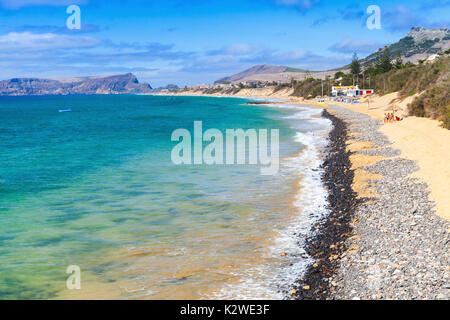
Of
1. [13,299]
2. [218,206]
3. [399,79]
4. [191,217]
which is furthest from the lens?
[399,79]

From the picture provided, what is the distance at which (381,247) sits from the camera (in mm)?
10188

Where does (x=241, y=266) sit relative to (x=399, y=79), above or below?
below

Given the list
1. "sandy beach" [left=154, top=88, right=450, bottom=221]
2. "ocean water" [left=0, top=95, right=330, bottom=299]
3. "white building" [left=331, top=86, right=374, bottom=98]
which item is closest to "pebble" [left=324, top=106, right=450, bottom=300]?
"sandy beach" [left=154, top=88, right=450, bottom=221]

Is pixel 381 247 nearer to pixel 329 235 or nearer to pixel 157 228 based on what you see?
pixel 329 235

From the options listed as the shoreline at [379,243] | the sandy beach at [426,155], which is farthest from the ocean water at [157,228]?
the sandy beach at [426,155]

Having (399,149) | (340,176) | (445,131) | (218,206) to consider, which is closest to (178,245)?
Answer: (218,206)

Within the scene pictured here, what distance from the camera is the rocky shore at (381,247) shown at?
8156 millimetres

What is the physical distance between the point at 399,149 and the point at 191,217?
51.1ft

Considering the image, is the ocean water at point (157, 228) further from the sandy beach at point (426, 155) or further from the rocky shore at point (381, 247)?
the sandy beach at point (426, 155)

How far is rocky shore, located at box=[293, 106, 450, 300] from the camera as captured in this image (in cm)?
816

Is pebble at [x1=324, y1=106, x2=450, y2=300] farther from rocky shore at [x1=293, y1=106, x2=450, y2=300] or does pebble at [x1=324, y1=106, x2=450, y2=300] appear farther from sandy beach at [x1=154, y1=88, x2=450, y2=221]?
sandy beach at [x1=154, y1=88, x2=450, y2=221]

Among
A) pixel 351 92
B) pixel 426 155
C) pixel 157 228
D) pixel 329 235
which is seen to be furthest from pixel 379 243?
pixel 351 92
